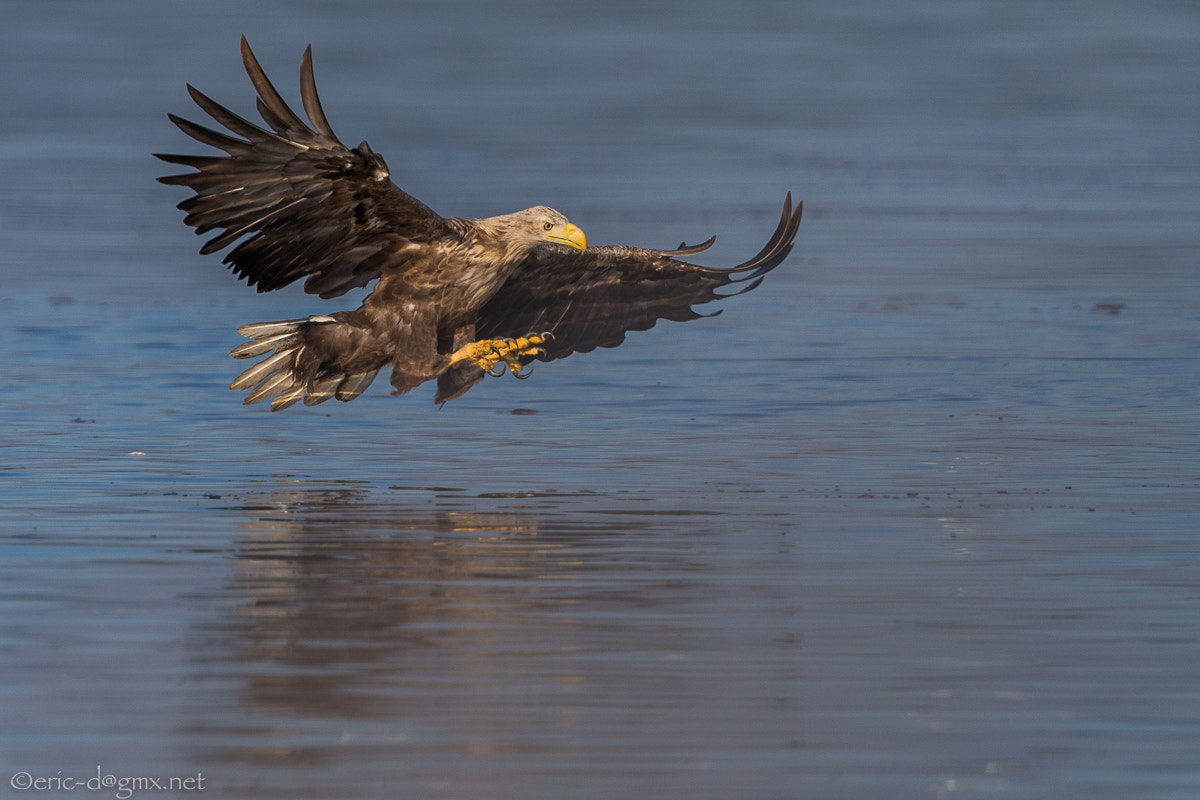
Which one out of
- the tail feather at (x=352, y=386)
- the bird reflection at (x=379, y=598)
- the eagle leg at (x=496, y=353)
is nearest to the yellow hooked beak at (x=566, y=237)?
the eagle leg at (x=496, y=353)

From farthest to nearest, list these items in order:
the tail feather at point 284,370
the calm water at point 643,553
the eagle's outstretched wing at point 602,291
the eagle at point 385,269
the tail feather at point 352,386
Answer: the eagle's outstretched wing at point 602,291 < the tail feather at point 352,386 < the tail feather at point 284,370 < the eagle at point 385,269 < the calm water at point 643,553

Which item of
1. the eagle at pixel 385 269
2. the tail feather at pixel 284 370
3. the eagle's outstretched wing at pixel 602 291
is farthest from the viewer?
the eagle's outstretched wing at pixel 602 291

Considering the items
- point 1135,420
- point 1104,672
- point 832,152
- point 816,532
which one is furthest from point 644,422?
point 832,152

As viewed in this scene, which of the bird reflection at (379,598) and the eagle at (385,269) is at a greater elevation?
the eagle at (385,269)

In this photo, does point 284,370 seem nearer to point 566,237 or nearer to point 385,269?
point 385,269

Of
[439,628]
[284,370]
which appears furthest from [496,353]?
[439,628]

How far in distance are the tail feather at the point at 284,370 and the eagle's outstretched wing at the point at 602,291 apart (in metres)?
1.07

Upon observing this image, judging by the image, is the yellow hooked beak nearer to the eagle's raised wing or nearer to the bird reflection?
the eagle's raised wing

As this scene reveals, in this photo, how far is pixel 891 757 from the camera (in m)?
4.84

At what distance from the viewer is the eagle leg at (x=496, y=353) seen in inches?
382

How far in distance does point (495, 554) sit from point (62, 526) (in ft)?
5.46

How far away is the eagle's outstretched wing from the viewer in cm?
1051

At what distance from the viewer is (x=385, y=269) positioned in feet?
31.7

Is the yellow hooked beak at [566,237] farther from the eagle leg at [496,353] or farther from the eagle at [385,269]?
the eagle leg at [496,353]
